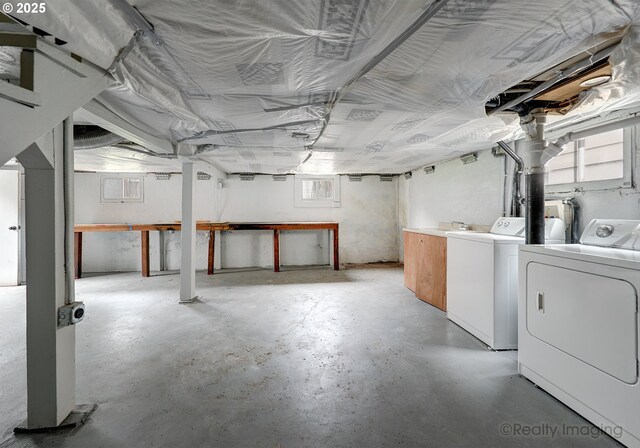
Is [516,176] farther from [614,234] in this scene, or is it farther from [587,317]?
[587,317]

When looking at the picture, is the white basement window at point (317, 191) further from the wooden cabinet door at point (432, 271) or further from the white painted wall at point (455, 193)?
the wooden cabinet door at point (432, 271)

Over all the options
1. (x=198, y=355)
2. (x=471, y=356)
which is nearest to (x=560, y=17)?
(x=471, y=356)

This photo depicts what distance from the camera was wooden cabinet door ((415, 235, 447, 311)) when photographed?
2.98 metres

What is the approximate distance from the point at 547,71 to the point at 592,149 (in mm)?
1124

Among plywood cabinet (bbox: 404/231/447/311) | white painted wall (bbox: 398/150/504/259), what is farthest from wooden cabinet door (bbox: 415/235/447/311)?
white painted wall (bbox: 398/150/504/259)

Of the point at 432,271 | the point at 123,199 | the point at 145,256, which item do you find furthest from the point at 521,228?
the point at 123,199

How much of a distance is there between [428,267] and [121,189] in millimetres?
5625

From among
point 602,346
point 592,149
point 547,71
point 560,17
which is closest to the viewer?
point 560,17

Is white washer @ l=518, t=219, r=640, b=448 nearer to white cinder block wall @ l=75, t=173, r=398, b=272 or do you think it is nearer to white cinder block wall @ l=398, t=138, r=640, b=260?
white cinder block wall @ l=398, t=138, r=640, b=260

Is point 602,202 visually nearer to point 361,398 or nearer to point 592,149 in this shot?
point 592,149

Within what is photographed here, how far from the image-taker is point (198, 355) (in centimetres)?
210

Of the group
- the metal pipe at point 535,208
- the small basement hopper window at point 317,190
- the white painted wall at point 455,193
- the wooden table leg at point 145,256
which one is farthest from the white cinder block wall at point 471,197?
the wooden table leg at point 145,256

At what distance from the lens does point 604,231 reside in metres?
1.80

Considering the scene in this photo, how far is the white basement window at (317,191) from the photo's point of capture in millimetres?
5670
